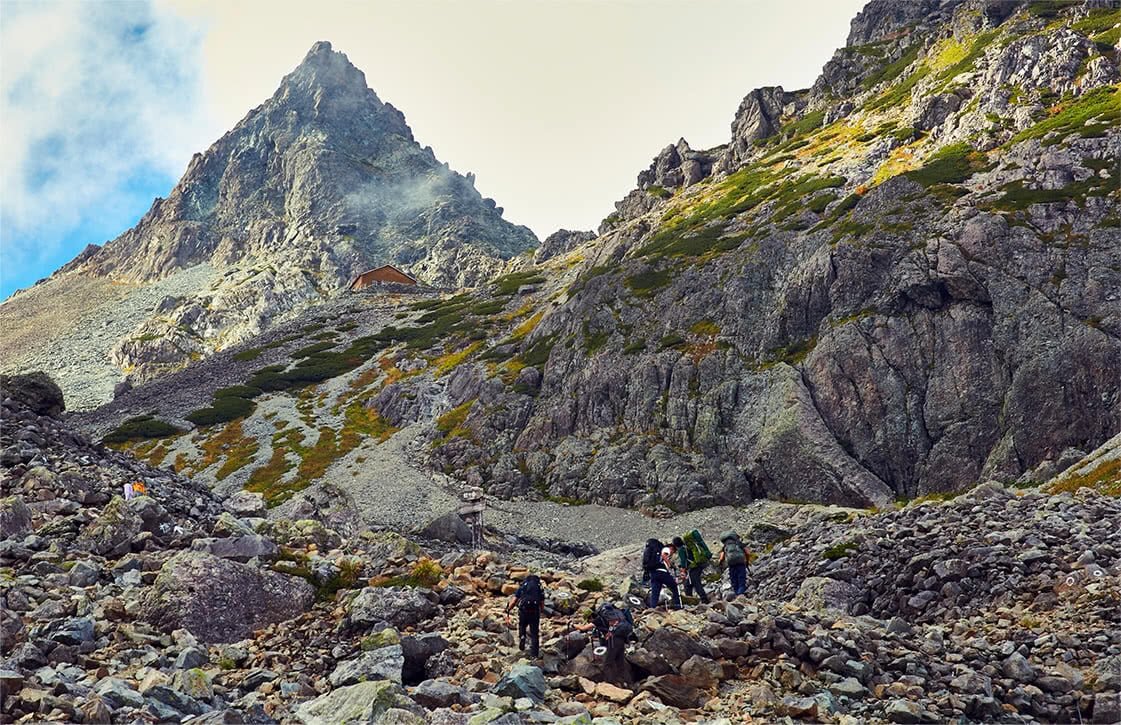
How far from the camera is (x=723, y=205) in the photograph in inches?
5404

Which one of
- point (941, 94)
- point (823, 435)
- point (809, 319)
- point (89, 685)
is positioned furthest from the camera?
point (941, 94)

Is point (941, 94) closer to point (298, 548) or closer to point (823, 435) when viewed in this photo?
point (823, 435)

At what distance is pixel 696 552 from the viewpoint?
24156 millimetres

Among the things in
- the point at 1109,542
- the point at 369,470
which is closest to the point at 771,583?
the point at 1109,542

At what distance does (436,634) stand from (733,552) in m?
11.8

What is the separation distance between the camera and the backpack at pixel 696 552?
2389 centimetres

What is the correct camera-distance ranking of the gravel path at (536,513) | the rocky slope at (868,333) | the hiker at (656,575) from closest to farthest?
the hiker at (656,575), the gravel path at (536,513), the rocky slope at (868,333)

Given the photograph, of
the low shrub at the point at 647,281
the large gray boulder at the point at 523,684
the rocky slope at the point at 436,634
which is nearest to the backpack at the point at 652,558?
the rocky slope at the point at 436,634

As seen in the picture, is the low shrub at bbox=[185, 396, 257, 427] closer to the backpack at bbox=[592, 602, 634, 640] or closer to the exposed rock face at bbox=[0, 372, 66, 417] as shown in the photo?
the exposed rock face at bbox=[0, 372, 66, 417]

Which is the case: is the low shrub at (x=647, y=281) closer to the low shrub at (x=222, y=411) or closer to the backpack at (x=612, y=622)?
the low shrub at (x=222, y=411)

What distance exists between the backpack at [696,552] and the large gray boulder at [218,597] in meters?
11.4

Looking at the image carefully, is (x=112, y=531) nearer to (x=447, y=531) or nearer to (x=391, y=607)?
(x=391, y=607)

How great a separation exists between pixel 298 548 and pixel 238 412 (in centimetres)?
10283

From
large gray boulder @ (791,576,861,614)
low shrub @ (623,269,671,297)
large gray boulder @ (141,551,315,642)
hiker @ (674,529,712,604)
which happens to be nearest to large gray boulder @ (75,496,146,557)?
large gray boulder @ (141,551,315,642)
